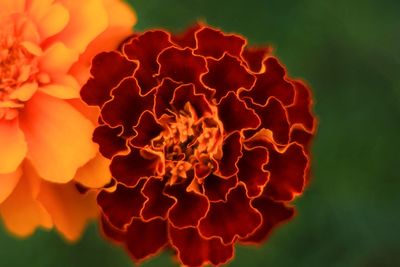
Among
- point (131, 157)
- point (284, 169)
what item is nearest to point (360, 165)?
point (284, 169)

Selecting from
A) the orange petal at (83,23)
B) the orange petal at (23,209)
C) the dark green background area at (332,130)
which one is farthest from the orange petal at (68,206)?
the dark green background area at (332,130)

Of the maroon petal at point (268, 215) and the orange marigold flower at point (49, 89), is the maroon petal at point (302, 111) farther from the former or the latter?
the orange marigold flower at point (49, 89)

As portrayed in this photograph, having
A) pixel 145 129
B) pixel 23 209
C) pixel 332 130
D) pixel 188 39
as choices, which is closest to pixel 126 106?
pixel 145 129

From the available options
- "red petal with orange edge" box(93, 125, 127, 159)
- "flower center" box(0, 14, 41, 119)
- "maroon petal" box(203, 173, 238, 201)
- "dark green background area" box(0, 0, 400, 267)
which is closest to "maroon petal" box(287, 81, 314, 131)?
"maroon petal" box(203, 173, 238, 201)

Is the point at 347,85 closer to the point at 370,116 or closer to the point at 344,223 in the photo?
the point at 370,116

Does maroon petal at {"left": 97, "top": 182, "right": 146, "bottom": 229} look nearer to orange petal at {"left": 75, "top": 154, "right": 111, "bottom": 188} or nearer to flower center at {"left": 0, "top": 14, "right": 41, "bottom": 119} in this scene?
orange petal at {"left": 75, "top": 154, "right": 111, "bottom": 188}
